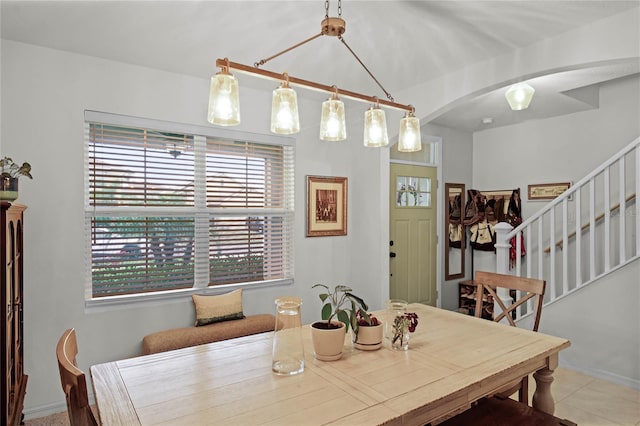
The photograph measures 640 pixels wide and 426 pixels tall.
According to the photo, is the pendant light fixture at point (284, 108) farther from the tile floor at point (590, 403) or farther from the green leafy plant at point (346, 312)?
the tile floor at point (590, 403)

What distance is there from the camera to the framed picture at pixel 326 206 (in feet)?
13.0

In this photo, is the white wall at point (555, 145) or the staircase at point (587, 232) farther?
the white wall at point (555, 145)

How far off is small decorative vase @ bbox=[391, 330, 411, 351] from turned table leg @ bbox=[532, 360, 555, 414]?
2.23ft

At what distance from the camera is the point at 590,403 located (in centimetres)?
287

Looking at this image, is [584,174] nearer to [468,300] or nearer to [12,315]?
[468,300]

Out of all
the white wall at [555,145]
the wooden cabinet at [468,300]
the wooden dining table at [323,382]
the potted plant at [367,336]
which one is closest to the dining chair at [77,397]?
the wooden dining table at [323,382]

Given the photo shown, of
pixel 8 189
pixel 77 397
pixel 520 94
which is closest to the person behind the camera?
pixel 77 397

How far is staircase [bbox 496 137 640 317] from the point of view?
3.29 metres

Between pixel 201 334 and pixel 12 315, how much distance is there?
1236 millimetres

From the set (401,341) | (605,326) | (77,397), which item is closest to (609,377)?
(605,326)

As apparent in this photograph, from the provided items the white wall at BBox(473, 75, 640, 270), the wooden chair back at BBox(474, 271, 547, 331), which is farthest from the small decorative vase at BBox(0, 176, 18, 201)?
the white wall at BBox(473, 75, 640, 270)

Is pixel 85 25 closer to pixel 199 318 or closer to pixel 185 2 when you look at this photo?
pixel 185 2

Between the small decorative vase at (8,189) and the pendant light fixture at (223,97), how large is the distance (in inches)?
55.2

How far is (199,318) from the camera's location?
320cm
